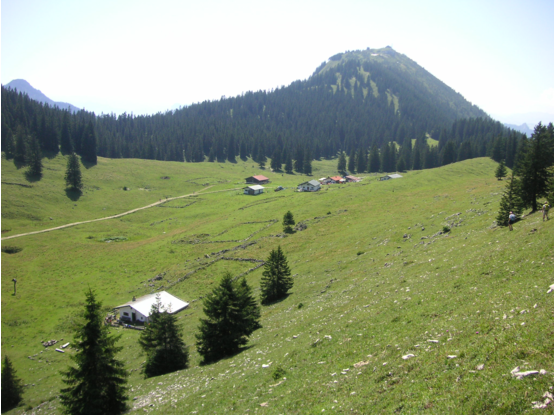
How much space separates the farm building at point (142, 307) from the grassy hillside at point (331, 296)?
2.81m

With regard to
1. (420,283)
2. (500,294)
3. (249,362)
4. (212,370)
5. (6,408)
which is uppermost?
(500,294)

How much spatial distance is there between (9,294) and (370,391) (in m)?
71.7

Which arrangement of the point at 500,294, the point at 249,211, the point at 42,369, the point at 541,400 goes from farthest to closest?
the point at 249,211 < the point at 42,369 < the point at 500,294 < the point at 541,400

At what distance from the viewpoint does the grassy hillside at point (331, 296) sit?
1177 centimetres

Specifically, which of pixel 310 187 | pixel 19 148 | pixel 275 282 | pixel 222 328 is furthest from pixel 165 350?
pixel 19 148

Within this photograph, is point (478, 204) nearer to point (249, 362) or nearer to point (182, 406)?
point (249, 362)

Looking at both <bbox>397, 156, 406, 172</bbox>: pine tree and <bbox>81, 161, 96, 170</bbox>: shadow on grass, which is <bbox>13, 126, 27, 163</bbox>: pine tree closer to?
<bbox>81, 161, 96, 170</bbox>: shadow on grass

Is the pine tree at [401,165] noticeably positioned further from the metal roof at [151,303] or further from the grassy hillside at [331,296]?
the metal roof at [151,303]

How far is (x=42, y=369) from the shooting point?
4056 cm

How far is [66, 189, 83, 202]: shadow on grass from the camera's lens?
390 ft

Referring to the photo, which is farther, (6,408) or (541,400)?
(6,408)

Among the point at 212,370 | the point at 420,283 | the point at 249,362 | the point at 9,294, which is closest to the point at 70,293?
the point at 9,294

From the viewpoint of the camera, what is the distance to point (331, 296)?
34469 millimetres

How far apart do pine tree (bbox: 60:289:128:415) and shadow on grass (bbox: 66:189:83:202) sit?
11387cm
